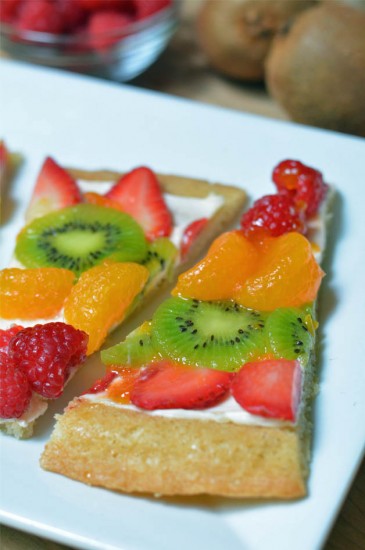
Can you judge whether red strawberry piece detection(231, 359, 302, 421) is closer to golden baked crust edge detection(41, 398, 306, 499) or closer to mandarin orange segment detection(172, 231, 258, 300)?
golden baked crust edge detection(41, 398, 306, 499)

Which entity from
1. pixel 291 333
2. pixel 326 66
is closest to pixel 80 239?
pixel 291 333

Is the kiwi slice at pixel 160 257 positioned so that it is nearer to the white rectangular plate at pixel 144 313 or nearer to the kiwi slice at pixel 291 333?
the white rectangular plate at pixel 144 313

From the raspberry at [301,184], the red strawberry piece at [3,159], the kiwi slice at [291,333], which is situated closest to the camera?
the kiwi slice at [291,333]

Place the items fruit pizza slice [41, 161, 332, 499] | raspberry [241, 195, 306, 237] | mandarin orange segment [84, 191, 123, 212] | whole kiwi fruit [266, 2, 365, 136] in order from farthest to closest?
whole kiwi fruit [266, 2, 365, 136] → mandarin orange segment [84, 191, 123, 212] → raspberry [241, 195, 306, 237] → fruit pizza slice [41, 161, 332, 499]

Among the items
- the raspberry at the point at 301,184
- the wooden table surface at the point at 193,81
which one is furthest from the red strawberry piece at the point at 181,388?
the wooden table surface at the point at 193,81

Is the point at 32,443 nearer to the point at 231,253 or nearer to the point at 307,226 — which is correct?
the point at 231,253

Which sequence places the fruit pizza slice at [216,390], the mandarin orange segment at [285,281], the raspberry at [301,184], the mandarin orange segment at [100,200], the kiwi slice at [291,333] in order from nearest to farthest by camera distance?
the fruit pizza slice at [216,390]
the kiwi slice at [291,333]
the mandarin orange segment at [285,281]
the raspberry at [301,184]
the mandarin orange segment at [100,200]

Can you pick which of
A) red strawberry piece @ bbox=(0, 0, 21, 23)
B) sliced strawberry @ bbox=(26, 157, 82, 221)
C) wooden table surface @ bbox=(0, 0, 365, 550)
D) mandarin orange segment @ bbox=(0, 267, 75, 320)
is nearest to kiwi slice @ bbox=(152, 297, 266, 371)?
mandarin orange segment @ bbox=(0, 267, 75, 320)
